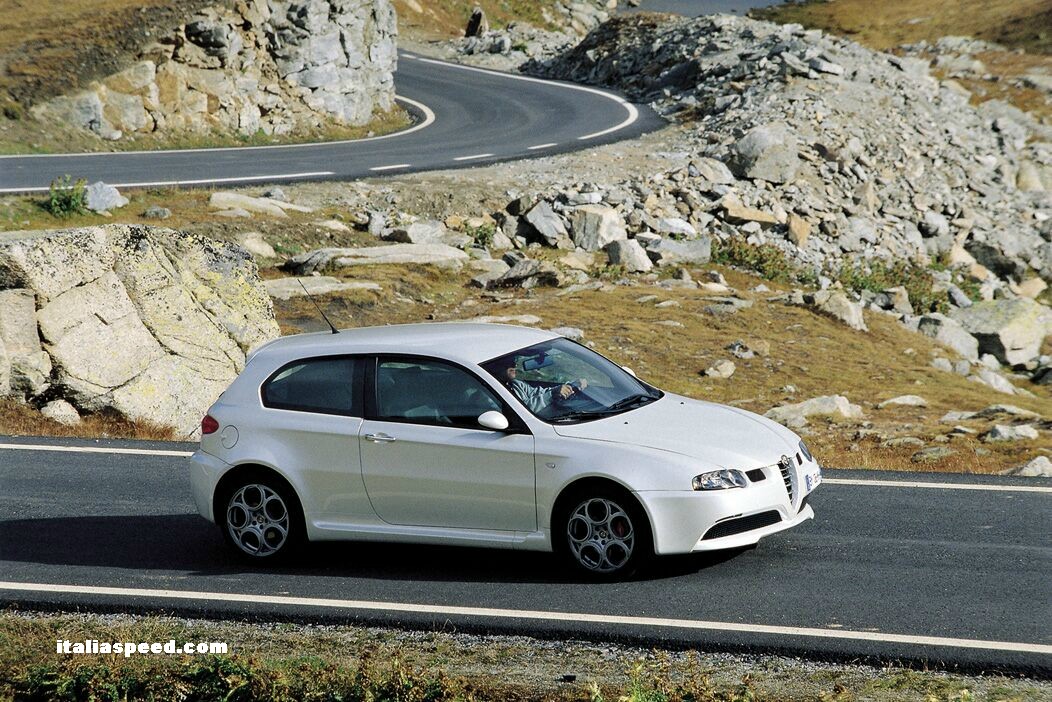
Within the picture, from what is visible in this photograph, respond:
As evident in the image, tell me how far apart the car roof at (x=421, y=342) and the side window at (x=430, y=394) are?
4.1 inches

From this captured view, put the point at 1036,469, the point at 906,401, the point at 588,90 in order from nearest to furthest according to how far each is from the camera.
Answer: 1. the point at 1036,469
2. the point at 906,401
3. the point at 588,90

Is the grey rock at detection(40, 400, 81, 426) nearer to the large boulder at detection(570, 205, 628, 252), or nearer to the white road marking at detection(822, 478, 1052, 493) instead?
the white road marking at detection(822, 478, 1052, 493)

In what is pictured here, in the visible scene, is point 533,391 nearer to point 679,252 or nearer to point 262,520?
point 262,520

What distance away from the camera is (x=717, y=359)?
19.4 metres

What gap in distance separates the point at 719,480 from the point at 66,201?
17910mm

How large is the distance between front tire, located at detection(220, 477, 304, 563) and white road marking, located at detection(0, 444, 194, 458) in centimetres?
363

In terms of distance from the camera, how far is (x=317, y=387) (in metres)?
8.69

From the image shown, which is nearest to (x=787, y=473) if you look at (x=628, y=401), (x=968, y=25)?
(x=628, y=401)

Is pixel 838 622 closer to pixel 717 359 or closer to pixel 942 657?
pixel 942 657

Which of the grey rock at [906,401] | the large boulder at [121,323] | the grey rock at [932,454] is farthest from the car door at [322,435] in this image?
the grey rock at [906,401]

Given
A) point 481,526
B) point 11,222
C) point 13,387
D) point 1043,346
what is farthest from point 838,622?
point 1043,346

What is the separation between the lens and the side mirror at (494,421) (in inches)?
309

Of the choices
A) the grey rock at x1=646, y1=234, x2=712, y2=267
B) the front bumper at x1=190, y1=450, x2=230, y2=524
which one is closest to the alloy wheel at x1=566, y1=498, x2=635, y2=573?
the front bumper at x1=190, y1=450, x2=230, y2=524

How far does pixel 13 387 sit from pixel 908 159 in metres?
27.0
